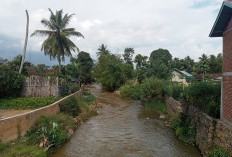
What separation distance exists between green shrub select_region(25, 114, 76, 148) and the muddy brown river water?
0.50 m

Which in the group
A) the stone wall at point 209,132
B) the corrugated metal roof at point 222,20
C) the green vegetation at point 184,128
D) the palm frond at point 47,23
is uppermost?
the palm frond at point 47,23

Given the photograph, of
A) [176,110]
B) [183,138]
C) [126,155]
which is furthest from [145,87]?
[126,155]

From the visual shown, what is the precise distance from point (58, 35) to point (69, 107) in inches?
505

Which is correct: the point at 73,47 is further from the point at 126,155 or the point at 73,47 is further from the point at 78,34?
the point at 126,155

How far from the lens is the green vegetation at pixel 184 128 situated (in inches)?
455

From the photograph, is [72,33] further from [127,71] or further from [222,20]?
[222,20]

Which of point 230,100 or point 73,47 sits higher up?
point 73,47

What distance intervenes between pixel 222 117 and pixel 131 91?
1942cm

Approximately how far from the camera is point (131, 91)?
28.4 m

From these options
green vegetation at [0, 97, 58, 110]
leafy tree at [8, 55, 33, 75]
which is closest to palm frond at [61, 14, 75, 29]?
leafy tree at [8, 55, 33, 75]

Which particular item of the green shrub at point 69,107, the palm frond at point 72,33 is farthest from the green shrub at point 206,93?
the palm frond at point 72,33

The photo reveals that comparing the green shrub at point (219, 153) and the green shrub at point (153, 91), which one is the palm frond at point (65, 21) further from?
the green shrub at point (219, 153)

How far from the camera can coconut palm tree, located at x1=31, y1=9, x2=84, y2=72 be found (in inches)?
957

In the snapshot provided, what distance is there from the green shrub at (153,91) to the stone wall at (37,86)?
31.7ft
